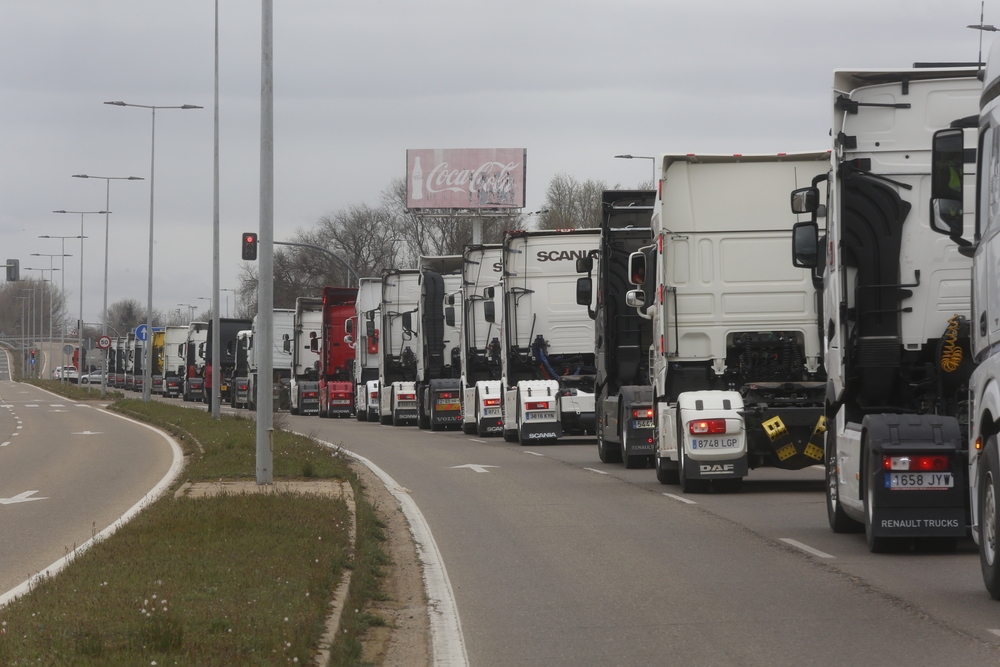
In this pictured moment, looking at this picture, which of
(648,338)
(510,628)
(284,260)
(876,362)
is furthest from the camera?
(284,260)

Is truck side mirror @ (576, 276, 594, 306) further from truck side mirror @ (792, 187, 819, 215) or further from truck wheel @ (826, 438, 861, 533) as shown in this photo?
truck wheel @ (826, 438, 861, 533)

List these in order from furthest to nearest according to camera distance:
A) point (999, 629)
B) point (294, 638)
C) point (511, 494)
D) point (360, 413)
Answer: point (360, 413) → point (511, 494) → point (999, 629) → point (294, 638)

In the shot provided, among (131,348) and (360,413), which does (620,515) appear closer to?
(360,413)

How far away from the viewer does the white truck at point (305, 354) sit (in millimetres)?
54375

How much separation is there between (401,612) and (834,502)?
506 centimetres

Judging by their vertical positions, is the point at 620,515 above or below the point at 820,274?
below

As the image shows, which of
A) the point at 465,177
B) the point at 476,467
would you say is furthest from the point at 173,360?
the point at 476,467

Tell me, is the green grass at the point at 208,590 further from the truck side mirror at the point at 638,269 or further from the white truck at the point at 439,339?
the white truck at the point at 439,339

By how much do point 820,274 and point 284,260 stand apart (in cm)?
9102

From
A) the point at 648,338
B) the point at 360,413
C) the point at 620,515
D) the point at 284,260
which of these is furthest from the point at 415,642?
the point at 284,260

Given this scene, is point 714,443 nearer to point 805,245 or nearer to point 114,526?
point 805,245

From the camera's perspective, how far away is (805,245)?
1330cm

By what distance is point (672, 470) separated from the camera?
18766mm

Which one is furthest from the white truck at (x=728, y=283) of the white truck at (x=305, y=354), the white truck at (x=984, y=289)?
the white truck at (x=305, y=354)
